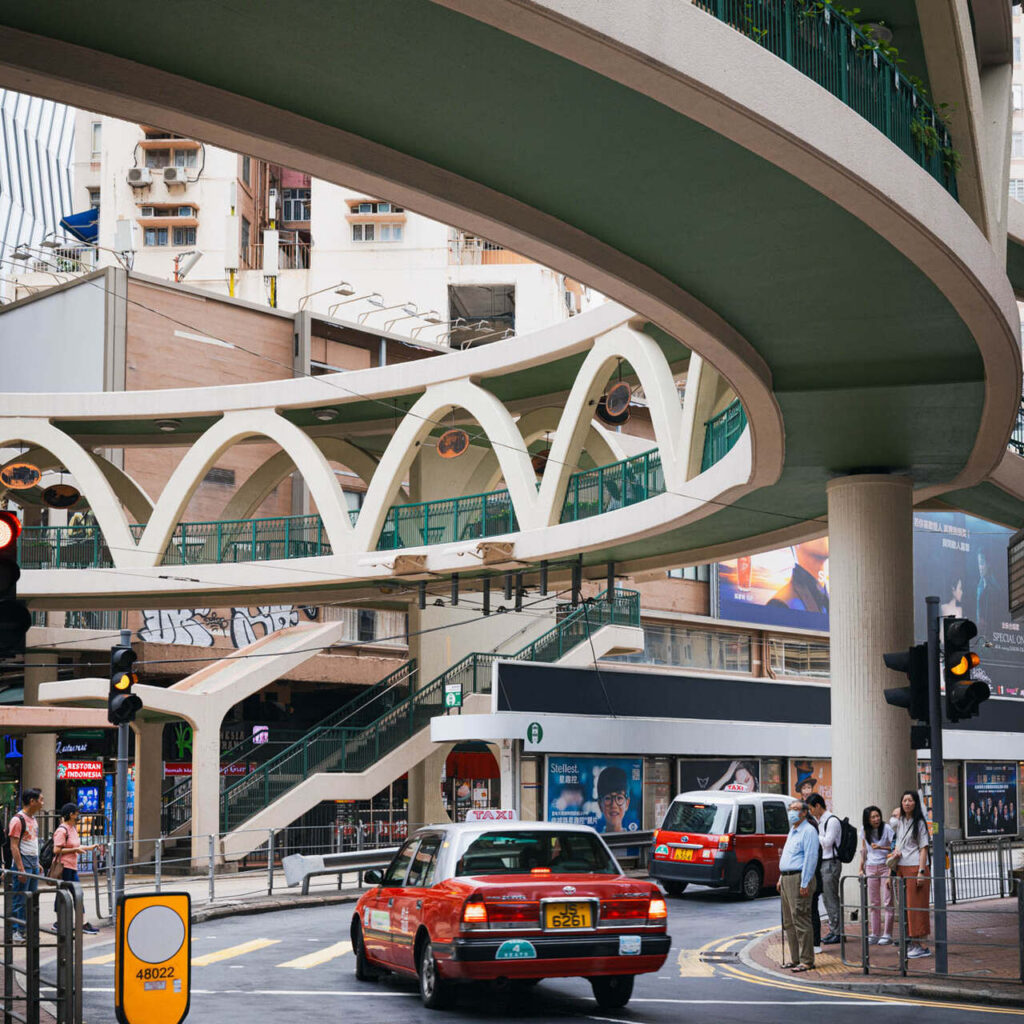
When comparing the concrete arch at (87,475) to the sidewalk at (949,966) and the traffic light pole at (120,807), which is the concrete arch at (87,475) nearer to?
the traffic light pole at (120,807)

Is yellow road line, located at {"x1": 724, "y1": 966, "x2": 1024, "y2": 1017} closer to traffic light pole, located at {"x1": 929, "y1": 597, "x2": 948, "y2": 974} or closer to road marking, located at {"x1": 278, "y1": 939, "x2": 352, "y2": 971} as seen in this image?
traffic light pole, located at {"x1": 929, "y1": 597, "x2": 948, "y2": 974}

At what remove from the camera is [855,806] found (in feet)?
69.1

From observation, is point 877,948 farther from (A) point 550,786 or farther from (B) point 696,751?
(B) point 696,751

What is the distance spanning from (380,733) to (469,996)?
21.7 meters

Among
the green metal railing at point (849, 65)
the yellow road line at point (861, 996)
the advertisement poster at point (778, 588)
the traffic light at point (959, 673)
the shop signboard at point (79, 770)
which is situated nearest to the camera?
the green metal railing at point (849, 65)

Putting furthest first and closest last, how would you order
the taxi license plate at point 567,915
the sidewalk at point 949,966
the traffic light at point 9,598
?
the sidewalk at point 949,966
the taxi license plate at point 567,915
the traffic light at point 9,598

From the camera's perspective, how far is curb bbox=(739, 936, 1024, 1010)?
13.8 m

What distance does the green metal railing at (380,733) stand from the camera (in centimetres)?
3472

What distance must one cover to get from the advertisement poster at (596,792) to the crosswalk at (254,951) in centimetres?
1025

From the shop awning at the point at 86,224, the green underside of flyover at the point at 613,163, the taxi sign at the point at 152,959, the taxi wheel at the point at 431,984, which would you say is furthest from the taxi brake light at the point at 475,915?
the shop awning at the point at 86,224

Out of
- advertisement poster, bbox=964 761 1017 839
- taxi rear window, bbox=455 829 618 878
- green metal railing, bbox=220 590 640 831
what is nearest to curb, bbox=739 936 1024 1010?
taxi rear window, bbox=455 829 618 878

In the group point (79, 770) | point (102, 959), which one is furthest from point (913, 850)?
point (79, 770)

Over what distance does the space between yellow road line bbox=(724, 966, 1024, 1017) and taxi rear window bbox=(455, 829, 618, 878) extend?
8.72ft

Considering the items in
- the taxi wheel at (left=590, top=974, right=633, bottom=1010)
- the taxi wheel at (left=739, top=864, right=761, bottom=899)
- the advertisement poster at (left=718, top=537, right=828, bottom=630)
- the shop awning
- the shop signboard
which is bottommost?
the taxi wheel at (left=739, top=864, right=761, bottom=899)
